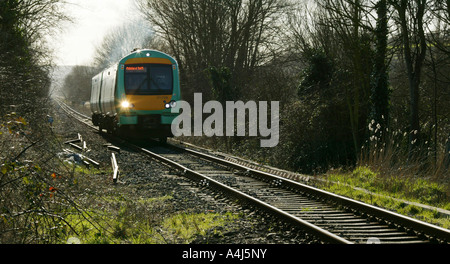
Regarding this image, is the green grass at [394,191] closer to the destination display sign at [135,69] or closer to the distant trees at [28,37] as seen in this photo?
the distant trees at [28,37]

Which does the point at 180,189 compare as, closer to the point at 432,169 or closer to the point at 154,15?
the point at 432,169

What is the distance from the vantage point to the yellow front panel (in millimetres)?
18172

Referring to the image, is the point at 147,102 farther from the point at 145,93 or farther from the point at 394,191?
the point at 394,191

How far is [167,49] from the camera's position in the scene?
120ft

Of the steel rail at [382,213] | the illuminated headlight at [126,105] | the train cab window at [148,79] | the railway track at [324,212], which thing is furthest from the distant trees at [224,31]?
the steel rail at [382,213]

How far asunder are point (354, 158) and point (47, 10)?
14341 millimetres

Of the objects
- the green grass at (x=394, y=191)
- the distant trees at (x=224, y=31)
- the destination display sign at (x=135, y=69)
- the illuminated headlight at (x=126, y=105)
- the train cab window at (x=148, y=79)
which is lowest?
the green grass at (x=394, y=191)

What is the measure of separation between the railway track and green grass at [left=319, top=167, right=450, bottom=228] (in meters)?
0.71

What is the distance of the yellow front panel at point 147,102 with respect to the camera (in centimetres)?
1817

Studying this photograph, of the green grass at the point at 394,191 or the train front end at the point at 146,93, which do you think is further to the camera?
the train front end at the point at 146,93

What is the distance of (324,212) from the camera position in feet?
23.9

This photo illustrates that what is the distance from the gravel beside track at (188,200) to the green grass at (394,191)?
223 centimetres

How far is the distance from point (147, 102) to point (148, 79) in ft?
2.97

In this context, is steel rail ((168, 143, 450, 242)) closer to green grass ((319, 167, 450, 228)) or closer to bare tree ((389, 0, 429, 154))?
green grass ((319, 167, 450, 228))
